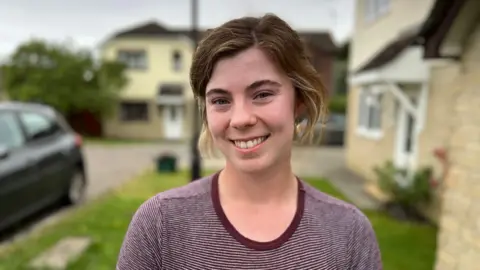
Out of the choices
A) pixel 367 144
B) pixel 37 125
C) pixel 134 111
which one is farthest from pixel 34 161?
pixel 134 111

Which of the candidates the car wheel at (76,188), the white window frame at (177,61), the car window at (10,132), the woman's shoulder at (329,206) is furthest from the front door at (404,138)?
the white window frame at (177,61)

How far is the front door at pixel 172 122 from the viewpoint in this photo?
73.0 ft

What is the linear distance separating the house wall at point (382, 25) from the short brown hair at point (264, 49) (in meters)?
5.80

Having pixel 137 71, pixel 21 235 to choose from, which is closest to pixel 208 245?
pixel 21 235

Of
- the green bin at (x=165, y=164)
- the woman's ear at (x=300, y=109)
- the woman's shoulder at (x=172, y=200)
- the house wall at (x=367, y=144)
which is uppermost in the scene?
the woman's ear at (x=300, y=109)

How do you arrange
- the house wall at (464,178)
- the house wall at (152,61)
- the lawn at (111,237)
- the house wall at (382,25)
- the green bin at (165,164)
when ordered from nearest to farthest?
the house wall at (464,178), the lawn at (111,237), the house wall at (382,25), the green bin at (165,164), the house wall at (152,61)

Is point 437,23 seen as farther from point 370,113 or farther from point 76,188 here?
point 370,113

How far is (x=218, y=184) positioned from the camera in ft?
4.13

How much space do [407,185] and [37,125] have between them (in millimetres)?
5082

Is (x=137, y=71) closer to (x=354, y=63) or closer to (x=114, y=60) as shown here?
(x=114, y=60)

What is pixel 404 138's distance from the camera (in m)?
7.64

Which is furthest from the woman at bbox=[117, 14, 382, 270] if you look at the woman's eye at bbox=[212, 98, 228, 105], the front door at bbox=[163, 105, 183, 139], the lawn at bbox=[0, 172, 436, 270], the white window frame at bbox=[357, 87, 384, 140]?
the front door at bbox=[163, 105, 183, 139]

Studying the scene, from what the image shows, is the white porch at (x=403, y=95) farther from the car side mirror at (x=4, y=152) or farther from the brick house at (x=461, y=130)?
the car side mirror at (x=4, y=152)

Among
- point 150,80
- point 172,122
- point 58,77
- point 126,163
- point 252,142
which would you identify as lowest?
point 172,122
